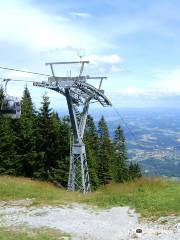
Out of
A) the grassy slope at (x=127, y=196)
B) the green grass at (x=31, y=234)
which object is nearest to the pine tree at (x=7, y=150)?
the grassy slope at (x=127, y=196)

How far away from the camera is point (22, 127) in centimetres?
5262

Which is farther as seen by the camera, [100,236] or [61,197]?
[61,197]

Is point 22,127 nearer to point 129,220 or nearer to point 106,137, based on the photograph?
point 106,137

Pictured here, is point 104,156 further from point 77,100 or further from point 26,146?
point 77,100

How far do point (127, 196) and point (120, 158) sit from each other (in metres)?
60.9

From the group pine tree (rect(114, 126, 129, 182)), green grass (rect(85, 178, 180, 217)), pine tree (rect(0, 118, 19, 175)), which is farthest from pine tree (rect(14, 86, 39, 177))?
green grass (rect(85, 178, 180, 217))

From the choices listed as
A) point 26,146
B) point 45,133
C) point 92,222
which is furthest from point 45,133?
point 92,222

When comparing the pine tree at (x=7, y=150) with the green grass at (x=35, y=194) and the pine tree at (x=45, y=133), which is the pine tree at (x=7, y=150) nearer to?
the pine tree at (x=45, y=133)

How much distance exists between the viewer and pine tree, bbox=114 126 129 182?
3023 inches

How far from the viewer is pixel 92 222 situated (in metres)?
18.6

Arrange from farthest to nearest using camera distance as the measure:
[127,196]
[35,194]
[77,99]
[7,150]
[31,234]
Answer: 1. [7,150]
2. [77,99]
3. [35,194]
4. [127,196]
5. [31,234]

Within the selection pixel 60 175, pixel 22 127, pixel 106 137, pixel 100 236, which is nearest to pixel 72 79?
pixel 22 127

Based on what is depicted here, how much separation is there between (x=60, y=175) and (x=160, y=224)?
38010 millimetres

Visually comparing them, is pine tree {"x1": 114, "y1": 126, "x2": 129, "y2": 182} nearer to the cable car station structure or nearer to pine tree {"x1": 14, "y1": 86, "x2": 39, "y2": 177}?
pine tree {"x1": 14, "y1": 86, "x2": 39, "y2": 177}
